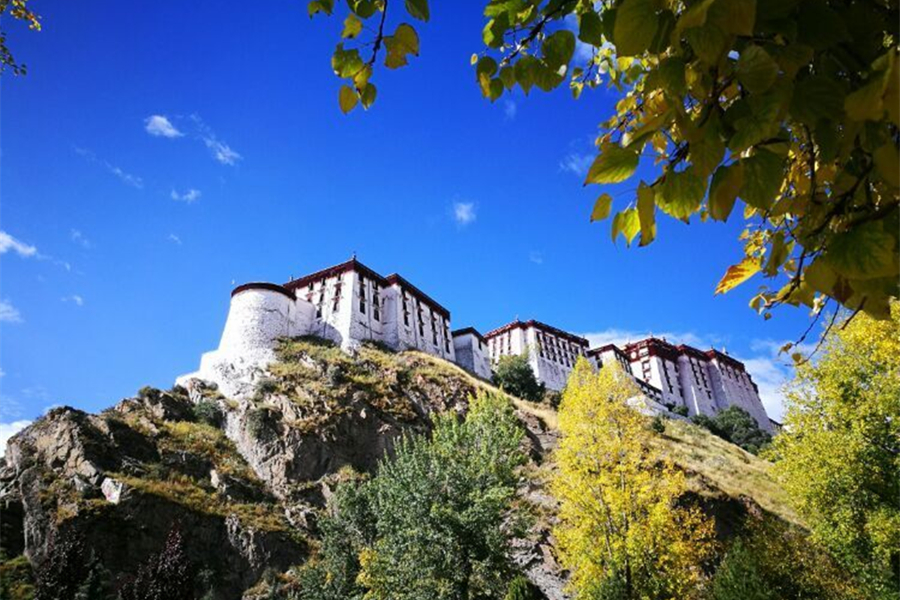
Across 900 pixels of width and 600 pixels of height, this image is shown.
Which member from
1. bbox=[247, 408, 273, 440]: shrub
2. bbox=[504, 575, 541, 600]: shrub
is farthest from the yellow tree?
bbox=[247, 408, 273, 440]: shrub

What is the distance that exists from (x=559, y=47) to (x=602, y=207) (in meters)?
0.92

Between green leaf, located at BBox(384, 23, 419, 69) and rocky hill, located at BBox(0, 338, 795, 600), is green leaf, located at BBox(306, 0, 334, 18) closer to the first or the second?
green leaf, located at BBox(384, 23, 419, 69)

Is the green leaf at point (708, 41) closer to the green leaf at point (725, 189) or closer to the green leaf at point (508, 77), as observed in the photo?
the green leaf at point (725, 189)

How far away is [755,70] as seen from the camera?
1356 mm

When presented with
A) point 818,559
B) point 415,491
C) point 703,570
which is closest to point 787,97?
point 415,491

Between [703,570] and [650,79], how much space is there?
27.1m

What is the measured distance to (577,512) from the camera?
1683 centimetres

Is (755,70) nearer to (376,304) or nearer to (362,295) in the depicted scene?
(362,295)

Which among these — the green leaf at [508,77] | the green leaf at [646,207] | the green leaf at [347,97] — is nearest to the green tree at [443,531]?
the green leaf at [508,77]

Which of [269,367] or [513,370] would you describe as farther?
[513,370]

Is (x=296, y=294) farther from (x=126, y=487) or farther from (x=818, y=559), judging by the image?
(x=818, y=559)

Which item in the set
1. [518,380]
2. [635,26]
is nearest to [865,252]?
[635,26]

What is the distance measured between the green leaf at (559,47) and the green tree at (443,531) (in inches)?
597

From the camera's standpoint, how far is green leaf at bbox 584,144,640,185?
4.96 feet
